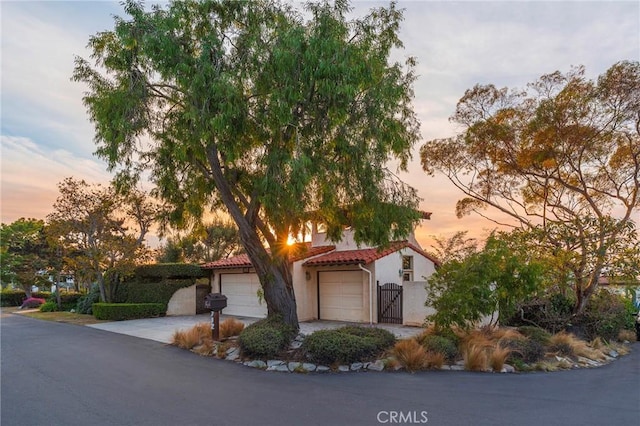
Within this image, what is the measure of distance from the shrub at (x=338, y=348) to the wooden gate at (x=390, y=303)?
6227 mm

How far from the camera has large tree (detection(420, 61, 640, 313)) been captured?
12.5 meters

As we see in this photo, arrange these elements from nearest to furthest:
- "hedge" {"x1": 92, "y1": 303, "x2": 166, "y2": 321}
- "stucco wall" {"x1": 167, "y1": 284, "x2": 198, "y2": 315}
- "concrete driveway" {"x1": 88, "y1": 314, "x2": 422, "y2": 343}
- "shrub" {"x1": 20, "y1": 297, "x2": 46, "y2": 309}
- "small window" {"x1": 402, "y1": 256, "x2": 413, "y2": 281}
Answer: "concrete driveway" {"x1": 88, "y1": 314, "x2": 422, "y2": 343}, "small window" {"x1": 402, "y1": 256, "x2": 413, "y2": 281}, "hedge" {"x1": 92, "y1": 303, "x2": 166, "y2": 321}, "stucco wall" {"x1": 167, "y1": 284, "x2": 198, "y2": 315}, "shrub" {"x1": 20, "y1": 297, "x2": 46, "y2": 309}

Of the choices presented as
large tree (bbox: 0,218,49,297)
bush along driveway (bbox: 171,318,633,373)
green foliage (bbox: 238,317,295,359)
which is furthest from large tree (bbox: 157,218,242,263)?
bush along driveway (bbox: 171,318,633,373)

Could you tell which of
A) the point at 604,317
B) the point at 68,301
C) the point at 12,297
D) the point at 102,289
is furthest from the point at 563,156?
the point at 12,297

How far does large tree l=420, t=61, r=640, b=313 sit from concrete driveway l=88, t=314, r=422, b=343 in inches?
219

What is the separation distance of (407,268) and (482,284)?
840 centimetres

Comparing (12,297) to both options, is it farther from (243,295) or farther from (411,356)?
(411,356)

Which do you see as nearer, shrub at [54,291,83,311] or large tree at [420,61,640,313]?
large tree at [420,61,640,313]

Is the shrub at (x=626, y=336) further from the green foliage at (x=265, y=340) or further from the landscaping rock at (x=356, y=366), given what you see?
the green foliage at (x=265, y=340)

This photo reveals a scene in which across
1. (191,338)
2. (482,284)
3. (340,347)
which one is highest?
(482,284)

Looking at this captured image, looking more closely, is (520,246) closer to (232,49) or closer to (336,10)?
(336,10)

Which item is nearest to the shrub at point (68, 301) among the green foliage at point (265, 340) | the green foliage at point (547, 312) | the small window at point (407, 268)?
the small window at point (407, 268)

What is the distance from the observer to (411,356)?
8469 mm

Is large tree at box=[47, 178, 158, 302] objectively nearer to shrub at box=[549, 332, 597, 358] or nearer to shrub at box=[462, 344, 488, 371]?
shrub at box=[462, 344, 488, 371]
